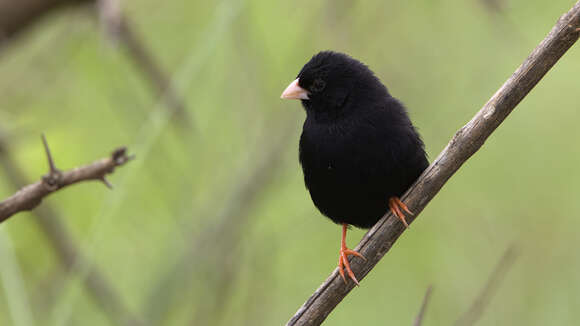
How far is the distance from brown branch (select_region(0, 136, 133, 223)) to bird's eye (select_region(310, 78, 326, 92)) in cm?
115

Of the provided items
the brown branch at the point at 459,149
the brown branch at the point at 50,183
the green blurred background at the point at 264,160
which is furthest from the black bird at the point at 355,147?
the brown branch at the point at 50,183

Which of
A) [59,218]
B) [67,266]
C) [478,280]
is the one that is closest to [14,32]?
[59,218]

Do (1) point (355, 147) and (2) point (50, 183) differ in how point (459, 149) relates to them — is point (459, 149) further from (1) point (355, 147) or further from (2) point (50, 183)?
(2) point (50, 183)

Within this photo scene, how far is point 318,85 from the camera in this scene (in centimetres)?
362

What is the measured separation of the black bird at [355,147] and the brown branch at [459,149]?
132mm

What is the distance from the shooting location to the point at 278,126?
4551mm

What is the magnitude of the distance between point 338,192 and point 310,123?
0.42 meters

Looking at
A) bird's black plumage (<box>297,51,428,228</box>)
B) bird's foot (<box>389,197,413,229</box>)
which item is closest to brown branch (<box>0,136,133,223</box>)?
bird's black plumage (<box>297,51,428,228</box>)

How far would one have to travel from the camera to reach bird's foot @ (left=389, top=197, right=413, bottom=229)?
2725 millimetres

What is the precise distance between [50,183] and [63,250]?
5.57ft

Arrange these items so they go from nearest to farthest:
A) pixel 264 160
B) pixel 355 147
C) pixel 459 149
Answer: pixel 459 149, pixel 355 147, pixel 264 160

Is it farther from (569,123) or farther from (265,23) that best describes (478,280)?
(265,23)

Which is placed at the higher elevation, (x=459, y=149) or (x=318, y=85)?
(x=318, y=85)

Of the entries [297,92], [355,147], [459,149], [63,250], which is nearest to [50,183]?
[355,147]
